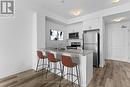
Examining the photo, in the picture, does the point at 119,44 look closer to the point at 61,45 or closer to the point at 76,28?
the point at 76,28

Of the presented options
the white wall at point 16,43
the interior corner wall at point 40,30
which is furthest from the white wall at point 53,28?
the white wall at point 16,43

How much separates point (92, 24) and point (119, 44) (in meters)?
2.59

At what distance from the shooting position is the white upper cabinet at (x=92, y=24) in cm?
430

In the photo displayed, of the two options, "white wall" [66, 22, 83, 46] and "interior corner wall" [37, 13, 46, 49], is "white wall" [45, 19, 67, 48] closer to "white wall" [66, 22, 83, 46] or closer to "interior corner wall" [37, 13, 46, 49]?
"white wall" [66, 22, 83, 46]

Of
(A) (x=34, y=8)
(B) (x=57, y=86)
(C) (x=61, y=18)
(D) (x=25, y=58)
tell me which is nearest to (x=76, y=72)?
(B) (x=57, y=86)

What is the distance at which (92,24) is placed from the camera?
4.57 m

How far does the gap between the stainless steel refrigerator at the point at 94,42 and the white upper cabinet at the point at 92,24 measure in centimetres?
21

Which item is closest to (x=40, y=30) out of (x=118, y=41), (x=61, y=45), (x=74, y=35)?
(x=61, y=45)

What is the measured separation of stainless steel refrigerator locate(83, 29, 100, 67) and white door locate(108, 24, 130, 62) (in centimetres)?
214

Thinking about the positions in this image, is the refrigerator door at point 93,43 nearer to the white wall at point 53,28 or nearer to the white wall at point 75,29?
the white wall at point 75,29

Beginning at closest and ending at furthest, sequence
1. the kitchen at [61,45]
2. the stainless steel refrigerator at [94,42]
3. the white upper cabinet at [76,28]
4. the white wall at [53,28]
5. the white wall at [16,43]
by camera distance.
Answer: the kitchen at [61,45], the white wall at [16,43], the stainless steel refrigerator at [94,42], the white wall at [53,28], the white upper cabinet at [76,28]

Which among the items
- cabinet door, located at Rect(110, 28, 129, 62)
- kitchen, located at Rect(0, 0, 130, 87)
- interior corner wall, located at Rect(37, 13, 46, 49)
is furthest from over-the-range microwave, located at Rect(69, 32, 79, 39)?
cabinet door, located at Rect(110, 28, 129, 62)

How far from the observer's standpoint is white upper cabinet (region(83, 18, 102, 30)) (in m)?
4.30

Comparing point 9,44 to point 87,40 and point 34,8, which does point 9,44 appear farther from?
point 87,40
